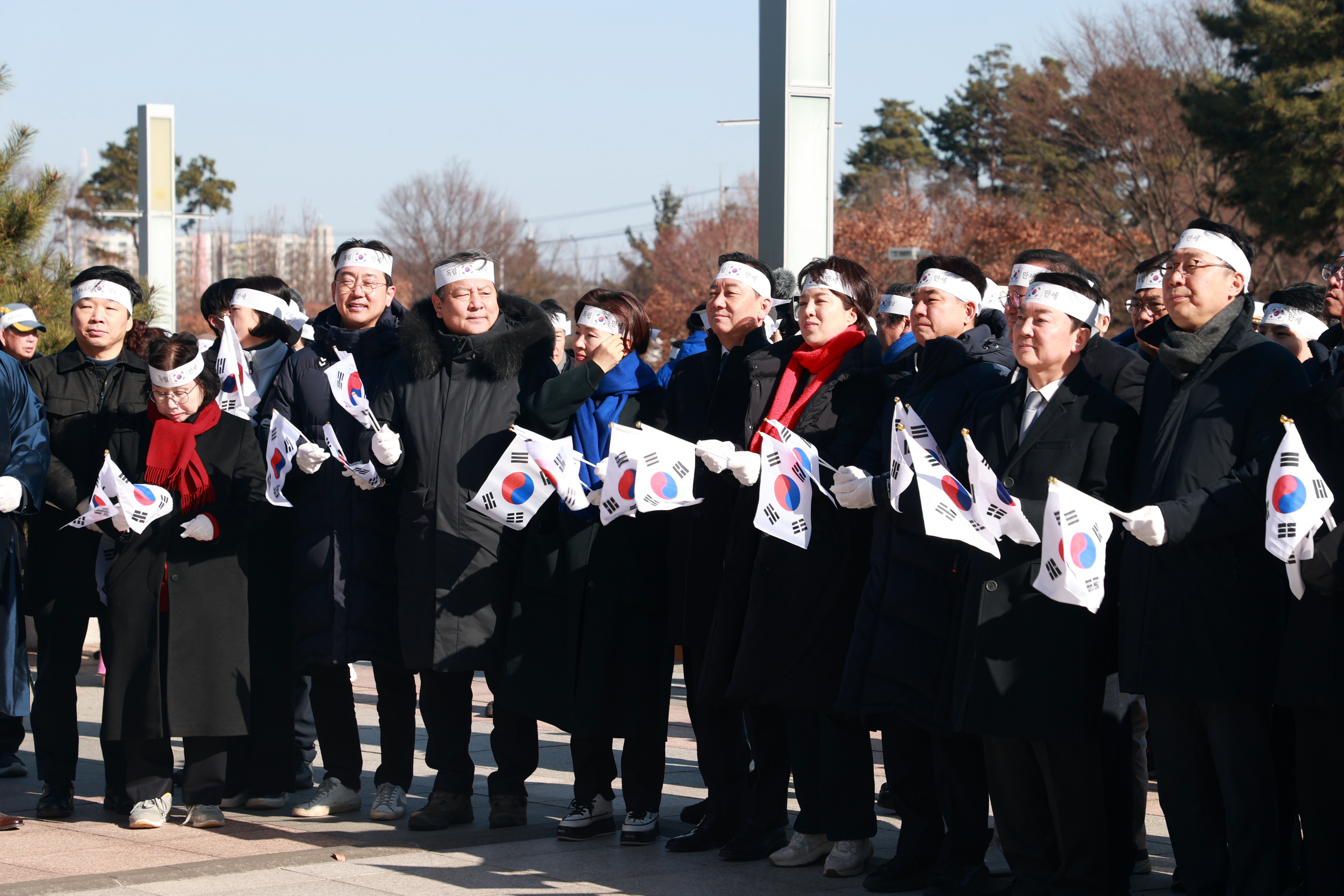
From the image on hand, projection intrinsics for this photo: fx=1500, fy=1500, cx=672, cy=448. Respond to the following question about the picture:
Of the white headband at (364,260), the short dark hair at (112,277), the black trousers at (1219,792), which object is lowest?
the black trousers at (1219,792)

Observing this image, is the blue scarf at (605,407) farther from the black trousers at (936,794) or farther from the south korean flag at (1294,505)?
the south korean flag at (1294,505)

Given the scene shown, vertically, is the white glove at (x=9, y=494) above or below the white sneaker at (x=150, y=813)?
above

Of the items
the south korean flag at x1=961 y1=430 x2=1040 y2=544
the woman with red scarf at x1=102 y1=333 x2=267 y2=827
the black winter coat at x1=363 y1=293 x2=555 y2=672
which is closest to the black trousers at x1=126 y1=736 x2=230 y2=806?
the woman with red scarf at x1=102 y1=333 x2=267 y2=827

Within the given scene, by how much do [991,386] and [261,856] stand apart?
3.22 metres

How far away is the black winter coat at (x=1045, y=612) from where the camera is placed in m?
4.62

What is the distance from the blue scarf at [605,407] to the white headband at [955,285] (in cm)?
122

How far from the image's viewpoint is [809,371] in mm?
5652

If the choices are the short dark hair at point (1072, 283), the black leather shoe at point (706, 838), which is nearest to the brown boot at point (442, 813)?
the black leather shoe at point (706, 838)

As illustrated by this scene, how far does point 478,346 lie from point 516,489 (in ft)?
2.59

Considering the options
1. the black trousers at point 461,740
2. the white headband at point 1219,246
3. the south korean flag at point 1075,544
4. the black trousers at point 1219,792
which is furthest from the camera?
the black trousers at point 461,740

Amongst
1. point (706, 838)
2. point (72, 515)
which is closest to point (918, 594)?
point (706, 838)

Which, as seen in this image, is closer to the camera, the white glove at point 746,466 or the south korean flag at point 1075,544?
the south korean flag at point 1075,544

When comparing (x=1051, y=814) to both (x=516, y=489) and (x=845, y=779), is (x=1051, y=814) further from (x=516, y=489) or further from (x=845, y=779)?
(x=516, y=489)

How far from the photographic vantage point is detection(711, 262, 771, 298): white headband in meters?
6.09
